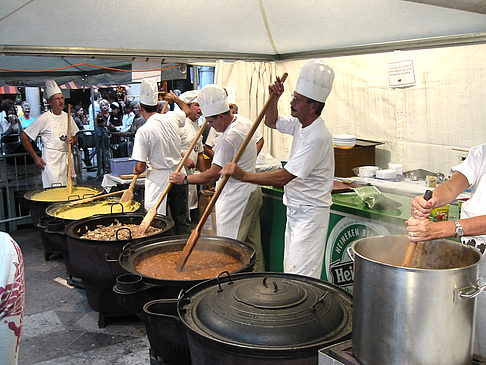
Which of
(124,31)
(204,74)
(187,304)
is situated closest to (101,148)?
(204,74)

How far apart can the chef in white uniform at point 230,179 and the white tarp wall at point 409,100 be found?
175 centimetres

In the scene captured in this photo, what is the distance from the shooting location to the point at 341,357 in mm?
1644

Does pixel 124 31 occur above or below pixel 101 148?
above

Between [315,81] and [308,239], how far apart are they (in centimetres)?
122

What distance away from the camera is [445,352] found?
57.1 inches

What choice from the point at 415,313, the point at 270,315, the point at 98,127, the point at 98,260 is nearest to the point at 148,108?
the point at 98,260

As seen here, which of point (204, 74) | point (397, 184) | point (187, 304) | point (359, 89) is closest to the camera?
point (187, 304)

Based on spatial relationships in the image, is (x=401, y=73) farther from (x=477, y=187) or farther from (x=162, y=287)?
(x=162, y=287)

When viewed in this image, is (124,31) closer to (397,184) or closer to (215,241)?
(215,241)

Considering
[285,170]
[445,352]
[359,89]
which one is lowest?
[445,352]

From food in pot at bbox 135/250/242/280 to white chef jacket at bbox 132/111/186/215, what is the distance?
200cm

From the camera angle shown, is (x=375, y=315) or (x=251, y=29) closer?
(x=375, y=315)

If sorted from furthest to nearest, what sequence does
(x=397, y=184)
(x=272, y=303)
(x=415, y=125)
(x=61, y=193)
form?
(x=61, y=193), (x=415, y=125), (x=397, y=184), (x=272, y=303)

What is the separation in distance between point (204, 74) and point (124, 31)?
4418 mm
